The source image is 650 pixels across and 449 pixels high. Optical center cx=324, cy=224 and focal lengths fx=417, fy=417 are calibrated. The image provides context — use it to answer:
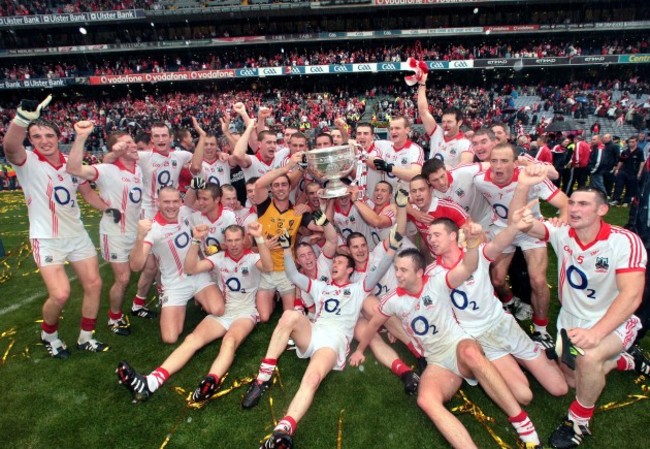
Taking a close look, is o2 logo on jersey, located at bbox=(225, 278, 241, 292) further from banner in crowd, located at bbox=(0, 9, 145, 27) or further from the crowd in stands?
banner in crowd, located at bbox=(0, 9, 145, 27)

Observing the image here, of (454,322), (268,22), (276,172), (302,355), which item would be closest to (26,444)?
(302,355)

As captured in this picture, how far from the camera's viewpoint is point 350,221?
5.55m

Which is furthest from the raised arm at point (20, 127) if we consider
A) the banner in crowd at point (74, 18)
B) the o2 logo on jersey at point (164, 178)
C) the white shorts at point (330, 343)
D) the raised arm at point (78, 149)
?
the banner in crowd at point (74, 18)

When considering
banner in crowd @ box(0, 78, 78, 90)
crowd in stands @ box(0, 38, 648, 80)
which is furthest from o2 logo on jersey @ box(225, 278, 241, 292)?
banner in crowd @ box(0, 78, 78, 90)

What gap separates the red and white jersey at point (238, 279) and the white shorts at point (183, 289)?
0.96ft

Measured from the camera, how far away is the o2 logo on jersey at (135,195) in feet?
17.8

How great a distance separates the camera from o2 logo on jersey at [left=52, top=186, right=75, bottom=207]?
460cm

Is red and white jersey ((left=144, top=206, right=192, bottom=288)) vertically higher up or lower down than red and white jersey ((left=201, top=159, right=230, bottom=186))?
lower down

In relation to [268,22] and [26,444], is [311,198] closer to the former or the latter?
[26,444]

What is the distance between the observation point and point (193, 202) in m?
5.50

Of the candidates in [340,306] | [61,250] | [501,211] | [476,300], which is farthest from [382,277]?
[61,250]

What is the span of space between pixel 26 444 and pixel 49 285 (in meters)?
1.54

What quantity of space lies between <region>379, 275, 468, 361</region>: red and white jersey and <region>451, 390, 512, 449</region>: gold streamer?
19.4 inches

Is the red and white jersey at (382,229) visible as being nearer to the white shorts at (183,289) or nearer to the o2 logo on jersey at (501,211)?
the o2 logo on jersey at (501,211)
